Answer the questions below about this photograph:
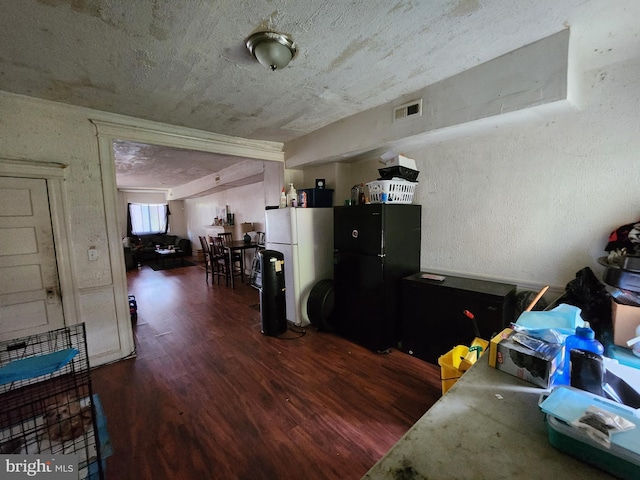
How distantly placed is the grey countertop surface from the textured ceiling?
68.8 inches

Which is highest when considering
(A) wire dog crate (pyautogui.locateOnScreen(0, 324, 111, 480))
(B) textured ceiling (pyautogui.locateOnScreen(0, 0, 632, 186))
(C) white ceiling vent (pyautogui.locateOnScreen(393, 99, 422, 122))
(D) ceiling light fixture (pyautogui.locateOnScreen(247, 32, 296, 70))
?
(B) textured ceiling (pyautogui.locateOnScreen(0, 0, 632, 186))

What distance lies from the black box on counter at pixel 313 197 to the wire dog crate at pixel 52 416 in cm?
239

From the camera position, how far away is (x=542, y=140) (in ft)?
6.40

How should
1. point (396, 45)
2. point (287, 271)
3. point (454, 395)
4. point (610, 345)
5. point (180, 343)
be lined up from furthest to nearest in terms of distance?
1. point (287, 271)
2. point (180, 343)
3. point (396, 45)
4. point (610, 345)
5. point (454, 395)

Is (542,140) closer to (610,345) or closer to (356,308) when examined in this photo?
(610,345)

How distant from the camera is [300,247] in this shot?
3.15m

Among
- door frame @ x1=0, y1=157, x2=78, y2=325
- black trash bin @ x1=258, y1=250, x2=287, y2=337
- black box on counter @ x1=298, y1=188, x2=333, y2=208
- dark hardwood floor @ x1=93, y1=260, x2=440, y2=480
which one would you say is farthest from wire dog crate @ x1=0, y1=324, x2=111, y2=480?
black box on counter @ x1=298, y1=188, x2=333, y2=208

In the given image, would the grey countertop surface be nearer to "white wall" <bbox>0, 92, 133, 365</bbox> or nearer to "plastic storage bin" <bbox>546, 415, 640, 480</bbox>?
"plastic storage bin" <bbox>546, 415, 640, 480</bbox>

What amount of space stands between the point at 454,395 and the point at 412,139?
6.85 feet

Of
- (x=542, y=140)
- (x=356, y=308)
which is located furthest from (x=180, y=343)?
(x=542, y=140)

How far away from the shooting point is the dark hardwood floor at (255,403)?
1.53 m

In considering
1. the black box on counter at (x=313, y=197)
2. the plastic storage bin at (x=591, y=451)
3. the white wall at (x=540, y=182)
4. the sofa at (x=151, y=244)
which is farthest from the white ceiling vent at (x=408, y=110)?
the sofa at (x=151, y=244)

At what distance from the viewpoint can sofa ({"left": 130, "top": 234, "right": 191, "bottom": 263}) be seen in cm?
794

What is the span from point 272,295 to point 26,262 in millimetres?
2153
